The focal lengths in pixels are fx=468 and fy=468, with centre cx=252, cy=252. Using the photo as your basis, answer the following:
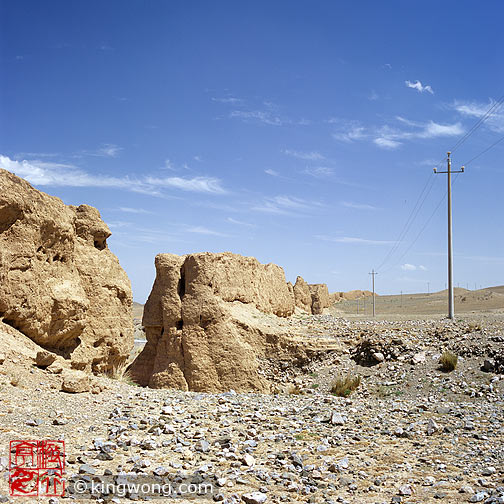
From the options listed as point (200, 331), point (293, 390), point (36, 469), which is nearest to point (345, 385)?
point (293, 390)

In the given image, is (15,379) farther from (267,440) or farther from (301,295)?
(301,295)

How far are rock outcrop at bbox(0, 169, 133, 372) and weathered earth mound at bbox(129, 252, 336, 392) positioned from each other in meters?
3.44

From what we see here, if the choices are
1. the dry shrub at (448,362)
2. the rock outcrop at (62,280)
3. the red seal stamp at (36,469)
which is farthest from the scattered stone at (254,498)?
the dry shrub at (448,362)

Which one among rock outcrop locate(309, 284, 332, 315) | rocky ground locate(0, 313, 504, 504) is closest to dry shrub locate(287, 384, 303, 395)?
rocky ground locate(0, 313, 504, 504)

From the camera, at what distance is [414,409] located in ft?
32.3

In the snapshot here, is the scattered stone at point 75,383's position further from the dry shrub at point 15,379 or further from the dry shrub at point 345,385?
the dry shrub at point 345,385

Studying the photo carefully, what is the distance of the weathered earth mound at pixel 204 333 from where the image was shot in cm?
1489

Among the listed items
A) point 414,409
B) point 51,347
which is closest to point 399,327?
point 414,409

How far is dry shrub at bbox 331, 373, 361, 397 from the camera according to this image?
14.2m

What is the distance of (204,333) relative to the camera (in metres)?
15.2

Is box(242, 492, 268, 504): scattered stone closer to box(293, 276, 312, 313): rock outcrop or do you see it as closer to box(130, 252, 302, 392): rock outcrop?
box(130, 252, 302, 392): rock outcrop

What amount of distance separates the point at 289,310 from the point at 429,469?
1513 centimetres

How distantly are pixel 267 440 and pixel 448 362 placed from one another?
923 centimetres

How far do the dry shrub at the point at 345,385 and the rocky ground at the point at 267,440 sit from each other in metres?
3.61
